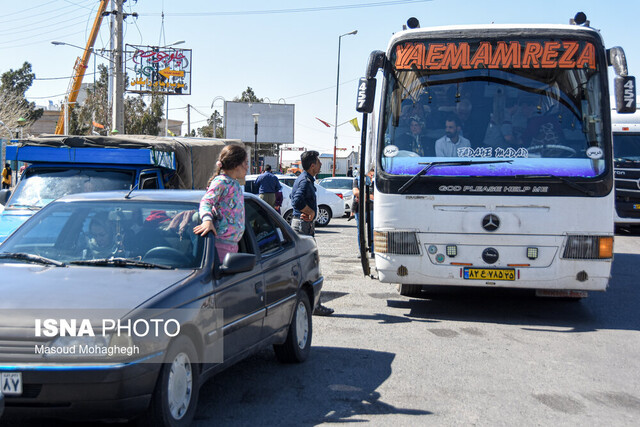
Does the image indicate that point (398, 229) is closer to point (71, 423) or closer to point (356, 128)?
point (71, 423)

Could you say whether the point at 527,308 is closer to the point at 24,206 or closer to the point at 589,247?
the point at 589,247

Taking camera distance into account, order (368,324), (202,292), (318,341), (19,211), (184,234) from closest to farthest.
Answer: (202,292), (184,234), (318,341), (368,324), (19,211)

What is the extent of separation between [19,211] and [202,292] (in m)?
5.92

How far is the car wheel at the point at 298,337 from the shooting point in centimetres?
624

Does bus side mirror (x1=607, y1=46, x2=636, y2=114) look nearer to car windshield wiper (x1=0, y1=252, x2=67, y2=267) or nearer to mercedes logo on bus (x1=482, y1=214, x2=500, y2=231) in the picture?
mercedes logo on bus (x1=482, y1=214, x2=500, y2=231)

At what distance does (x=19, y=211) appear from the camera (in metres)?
A: 9.55

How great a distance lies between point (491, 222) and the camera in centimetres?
837

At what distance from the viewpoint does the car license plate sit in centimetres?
379

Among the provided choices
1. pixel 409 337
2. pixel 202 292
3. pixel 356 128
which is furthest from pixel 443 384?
pixel 356 128

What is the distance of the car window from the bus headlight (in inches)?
142

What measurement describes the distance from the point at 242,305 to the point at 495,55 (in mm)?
5020

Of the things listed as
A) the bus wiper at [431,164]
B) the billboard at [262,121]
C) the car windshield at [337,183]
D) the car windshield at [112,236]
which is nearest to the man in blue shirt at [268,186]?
the bus wiper at [431,164]

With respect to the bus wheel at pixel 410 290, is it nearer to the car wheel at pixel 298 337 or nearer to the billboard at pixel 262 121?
the car wheel at pixel 298 337

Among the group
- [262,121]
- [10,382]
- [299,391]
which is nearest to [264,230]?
[299,391]
